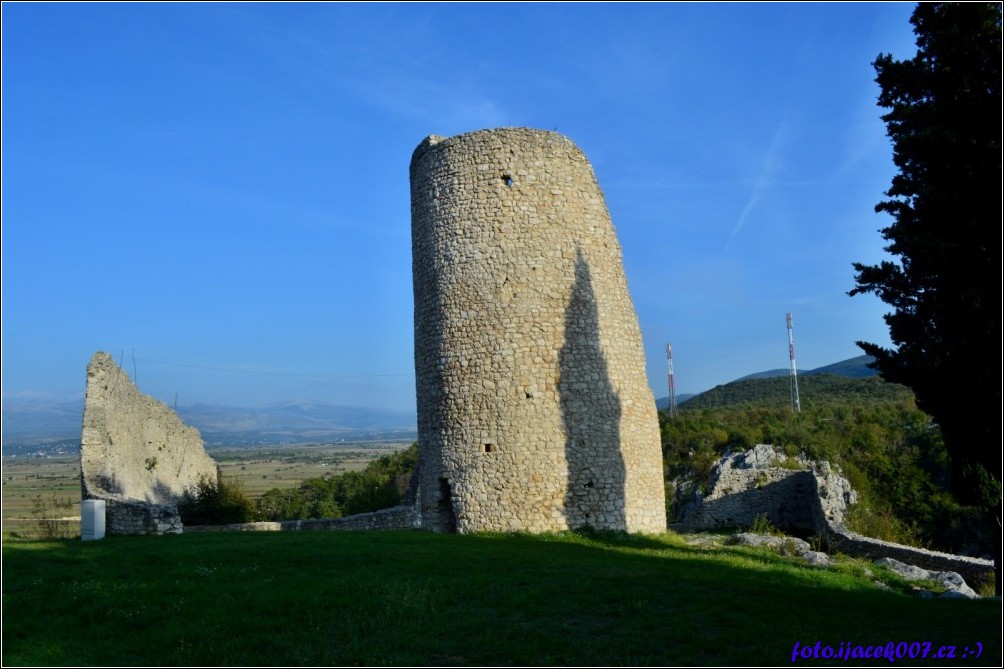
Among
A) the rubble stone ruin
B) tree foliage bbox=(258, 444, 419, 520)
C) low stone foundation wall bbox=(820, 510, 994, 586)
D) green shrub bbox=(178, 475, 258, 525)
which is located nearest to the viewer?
low stone foundation wall bbox=(820, 510, 994, 586)

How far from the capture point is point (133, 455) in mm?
22750

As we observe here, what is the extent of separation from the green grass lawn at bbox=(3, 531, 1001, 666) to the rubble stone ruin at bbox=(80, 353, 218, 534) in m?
4.11

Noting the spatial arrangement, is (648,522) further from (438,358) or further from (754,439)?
(754,439)

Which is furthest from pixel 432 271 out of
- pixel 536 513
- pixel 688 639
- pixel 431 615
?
pixel 688 639

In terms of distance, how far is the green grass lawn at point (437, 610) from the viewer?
6957mm

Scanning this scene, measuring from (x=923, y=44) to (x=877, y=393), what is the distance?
161 feet

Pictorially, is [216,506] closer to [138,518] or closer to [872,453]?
[138,518]

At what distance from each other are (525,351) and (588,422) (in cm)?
195

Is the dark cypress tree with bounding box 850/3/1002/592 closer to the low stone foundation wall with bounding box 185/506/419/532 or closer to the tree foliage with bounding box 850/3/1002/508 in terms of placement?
the tree foliage with bounding box 850/3/1002/508

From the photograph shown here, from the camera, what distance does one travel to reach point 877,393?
175ft

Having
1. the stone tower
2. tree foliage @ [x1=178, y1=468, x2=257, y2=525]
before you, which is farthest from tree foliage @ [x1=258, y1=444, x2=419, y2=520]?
the stone tower

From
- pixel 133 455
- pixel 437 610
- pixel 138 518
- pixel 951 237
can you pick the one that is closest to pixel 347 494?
pixel 133 455

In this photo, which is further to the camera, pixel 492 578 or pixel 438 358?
pixel 438 358

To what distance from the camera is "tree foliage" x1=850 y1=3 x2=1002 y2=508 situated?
26.7ft
